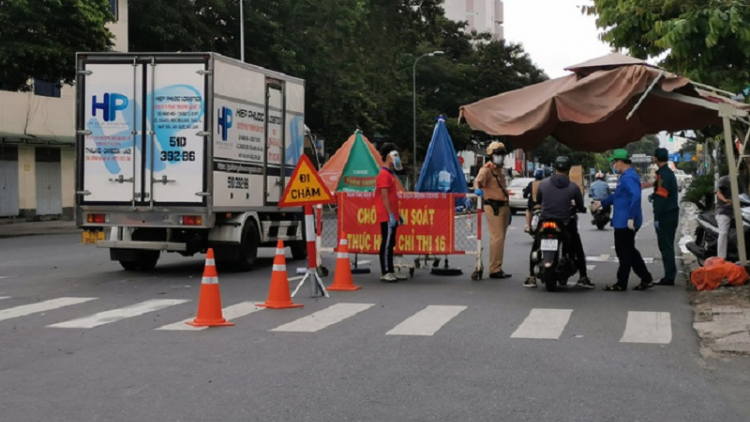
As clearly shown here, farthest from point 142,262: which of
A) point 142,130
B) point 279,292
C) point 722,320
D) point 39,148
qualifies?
point 39,148

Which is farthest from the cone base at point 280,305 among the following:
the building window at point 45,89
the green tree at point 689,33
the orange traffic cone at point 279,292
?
the building window at point 45,89

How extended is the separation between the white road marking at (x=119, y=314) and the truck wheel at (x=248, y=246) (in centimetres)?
369

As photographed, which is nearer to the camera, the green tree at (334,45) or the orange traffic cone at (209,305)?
the orange traffic cone at (209,305)

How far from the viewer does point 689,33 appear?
1568 cm

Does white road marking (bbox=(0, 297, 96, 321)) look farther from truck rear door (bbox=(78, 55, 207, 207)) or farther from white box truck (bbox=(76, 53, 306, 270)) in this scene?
truck rear door (bbox=(78, 55, 207, 207))

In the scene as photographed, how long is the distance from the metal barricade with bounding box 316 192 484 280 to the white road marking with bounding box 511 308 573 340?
384 cm

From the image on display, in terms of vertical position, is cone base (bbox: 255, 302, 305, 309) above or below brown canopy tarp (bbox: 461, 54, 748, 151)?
below

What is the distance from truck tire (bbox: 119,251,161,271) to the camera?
15883 mm

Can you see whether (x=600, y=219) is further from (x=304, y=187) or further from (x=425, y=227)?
(x=304, y=187)

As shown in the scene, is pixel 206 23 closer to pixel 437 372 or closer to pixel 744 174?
pixel 744 174

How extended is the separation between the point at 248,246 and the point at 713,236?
7194 millimetres

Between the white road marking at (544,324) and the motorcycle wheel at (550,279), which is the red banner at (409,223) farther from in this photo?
the white road marking at (544,324)

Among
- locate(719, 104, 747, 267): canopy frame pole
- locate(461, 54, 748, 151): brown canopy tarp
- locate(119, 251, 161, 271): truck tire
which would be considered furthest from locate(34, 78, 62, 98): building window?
locate(719, 104, 747, 267): canopy frame pole

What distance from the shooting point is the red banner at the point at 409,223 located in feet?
48.8
